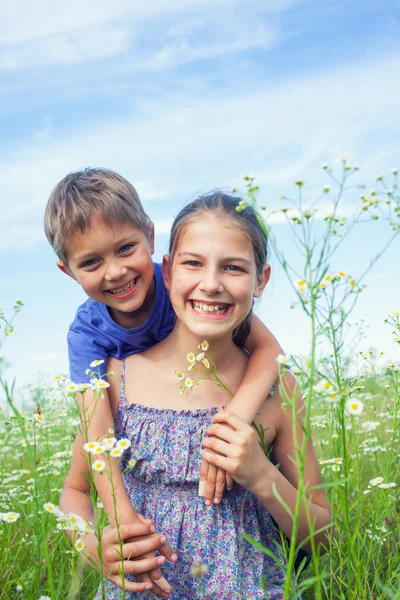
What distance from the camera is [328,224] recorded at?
1.68 meters

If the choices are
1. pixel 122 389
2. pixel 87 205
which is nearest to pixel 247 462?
pixel 122 389

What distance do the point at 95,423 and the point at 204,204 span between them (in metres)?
0.99

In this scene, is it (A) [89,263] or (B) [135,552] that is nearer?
(B) [135,552]

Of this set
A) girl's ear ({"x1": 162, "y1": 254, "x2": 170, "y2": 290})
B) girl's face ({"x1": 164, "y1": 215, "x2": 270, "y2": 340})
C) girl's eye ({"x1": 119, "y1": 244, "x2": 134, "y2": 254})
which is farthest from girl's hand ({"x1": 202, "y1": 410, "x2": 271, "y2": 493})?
girl's eye ({"x1": 119, "y1": 244, "x2": 134, "y2": 254})

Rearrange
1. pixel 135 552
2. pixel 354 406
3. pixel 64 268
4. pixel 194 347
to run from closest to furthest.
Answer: pixel 354 406, pixel 135 552, pixel 194 347, pixel 64 268

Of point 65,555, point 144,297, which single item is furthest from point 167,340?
point 65,555

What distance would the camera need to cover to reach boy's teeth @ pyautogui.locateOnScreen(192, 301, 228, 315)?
2.41 m

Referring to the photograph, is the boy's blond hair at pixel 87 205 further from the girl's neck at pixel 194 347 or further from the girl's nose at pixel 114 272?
the girl's neck at pixel 194 347

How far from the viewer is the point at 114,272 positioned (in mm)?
2775

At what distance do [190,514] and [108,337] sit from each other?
89cm

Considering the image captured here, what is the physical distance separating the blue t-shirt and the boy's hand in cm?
69

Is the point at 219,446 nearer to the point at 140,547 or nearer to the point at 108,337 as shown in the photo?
the point at 140,547

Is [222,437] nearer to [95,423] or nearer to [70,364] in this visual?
[95,423]

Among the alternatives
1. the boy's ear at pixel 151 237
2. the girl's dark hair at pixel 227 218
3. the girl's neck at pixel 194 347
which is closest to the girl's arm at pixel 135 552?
the girl's neck at pixel 194 347
